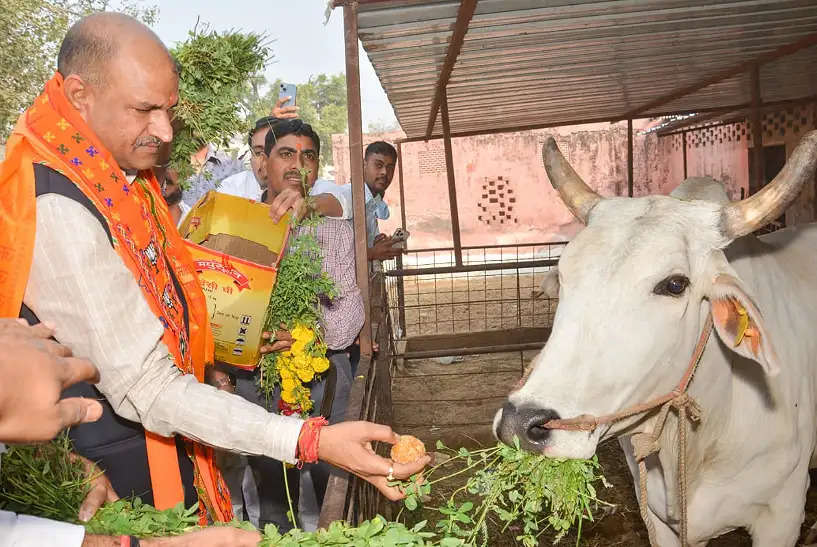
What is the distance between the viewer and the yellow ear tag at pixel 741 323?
2.15m

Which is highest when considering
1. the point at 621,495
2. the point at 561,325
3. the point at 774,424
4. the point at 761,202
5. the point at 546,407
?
the point at 761,202

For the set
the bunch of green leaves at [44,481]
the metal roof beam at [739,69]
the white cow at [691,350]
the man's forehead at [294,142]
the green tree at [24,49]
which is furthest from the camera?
the green tree at [24,49]

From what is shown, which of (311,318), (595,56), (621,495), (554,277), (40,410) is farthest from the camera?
(595,56)

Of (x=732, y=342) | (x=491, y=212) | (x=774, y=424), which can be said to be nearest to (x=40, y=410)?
(x=732, y=342)

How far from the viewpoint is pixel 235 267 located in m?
2.51

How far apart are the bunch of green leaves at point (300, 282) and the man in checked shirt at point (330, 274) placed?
0.91ft

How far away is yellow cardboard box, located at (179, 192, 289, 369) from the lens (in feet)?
8.24

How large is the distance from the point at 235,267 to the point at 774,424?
2074 millimetres

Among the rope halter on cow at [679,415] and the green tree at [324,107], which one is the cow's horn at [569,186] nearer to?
the rope halter on cow at [679,415]

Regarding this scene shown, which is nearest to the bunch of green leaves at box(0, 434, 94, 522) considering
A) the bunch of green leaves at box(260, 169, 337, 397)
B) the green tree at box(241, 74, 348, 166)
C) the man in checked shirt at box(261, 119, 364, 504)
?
the bunch of green leaves at box(260, 169, 337, 397)

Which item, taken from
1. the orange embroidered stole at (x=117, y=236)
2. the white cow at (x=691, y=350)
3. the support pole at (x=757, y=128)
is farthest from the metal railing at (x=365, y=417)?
the support pole at (x=757, y=128)

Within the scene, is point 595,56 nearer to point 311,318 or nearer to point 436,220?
point 311,318

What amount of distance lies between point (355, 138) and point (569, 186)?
3.12 ft

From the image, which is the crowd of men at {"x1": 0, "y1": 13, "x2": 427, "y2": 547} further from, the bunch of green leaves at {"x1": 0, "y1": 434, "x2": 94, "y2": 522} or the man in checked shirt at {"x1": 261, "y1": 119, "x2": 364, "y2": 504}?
the man in checked shirt at {"x1": 261, "y1": 119, "x2": 364, "y2": 504}
